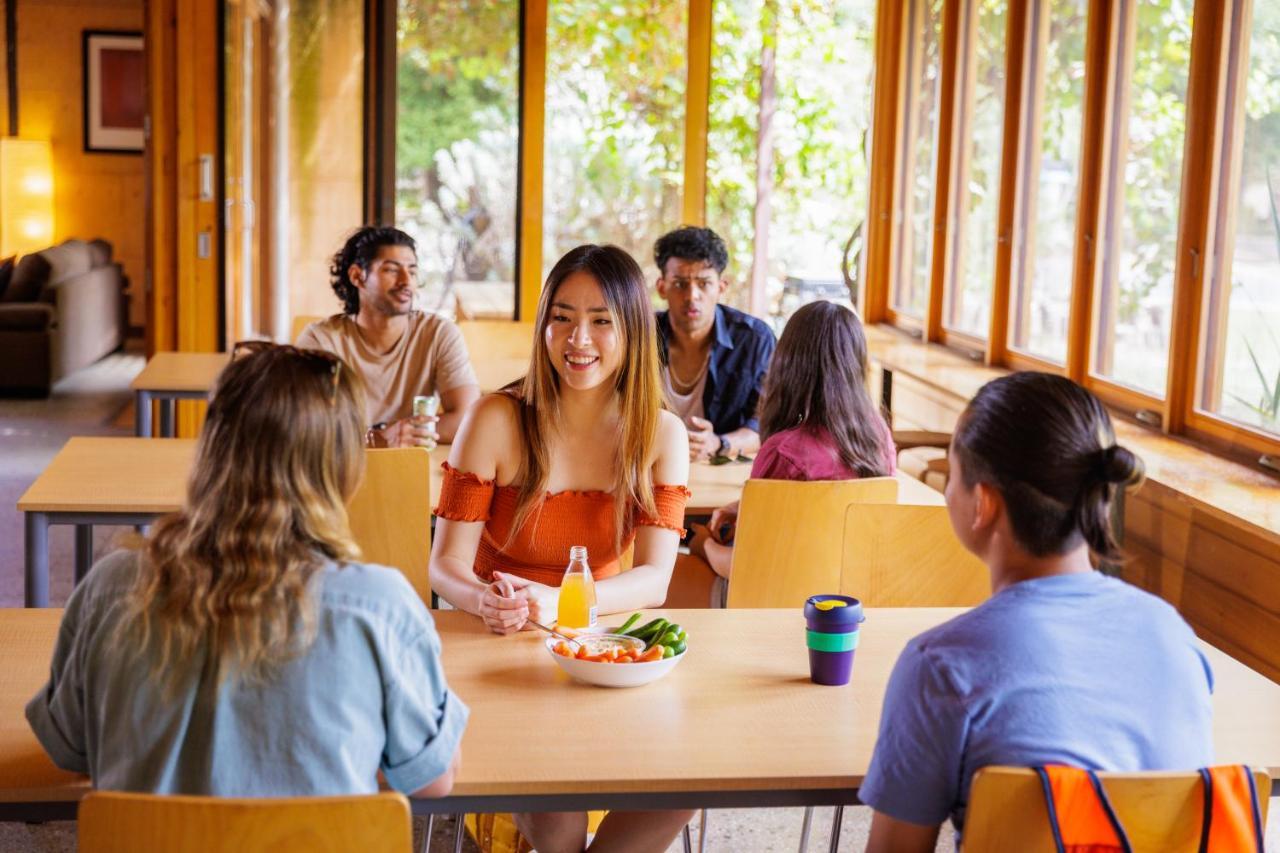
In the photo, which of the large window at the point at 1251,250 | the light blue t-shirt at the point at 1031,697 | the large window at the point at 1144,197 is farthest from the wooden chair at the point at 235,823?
the large window at the point at 1144,197

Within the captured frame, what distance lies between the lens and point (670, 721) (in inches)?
71.3

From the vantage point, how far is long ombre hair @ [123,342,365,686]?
1.40m

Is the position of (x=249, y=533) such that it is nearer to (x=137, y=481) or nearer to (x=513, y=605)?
(x=513, y=605)

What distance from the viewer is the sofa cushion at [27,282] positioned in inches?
345

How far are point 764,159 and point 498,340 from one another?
5.12 ft

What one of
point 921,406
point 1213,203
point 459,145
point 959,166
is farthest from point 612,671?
point 459,145

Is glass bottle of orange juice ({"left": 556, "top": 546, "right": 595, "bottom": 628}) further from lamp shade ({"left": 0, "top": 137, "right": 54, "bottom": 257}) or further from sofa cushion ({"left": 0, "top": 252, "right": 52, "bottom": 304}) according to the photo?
lamp shade ({"left": 0, "top": 137, "right": 54, "bottom": 257})

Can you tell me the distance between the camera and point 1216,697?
200 cm

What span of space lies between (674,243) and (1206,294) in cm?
144

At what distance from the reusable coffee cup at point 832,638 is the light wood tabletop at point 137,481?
1238mm

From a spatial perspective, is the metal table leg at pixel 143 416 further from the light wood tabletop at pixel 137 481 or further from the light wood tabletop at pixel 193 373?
the light wood tabletop at pixel 137 481

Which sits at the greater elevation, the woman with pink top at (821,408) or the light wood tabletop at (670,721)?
the woman with pink top at (821,408)

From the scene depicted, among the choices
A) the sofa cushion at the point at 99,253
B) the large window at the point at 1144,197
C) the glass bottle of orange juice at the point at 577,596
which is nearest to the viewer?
the glass bottle of orange juice at the point at 577,596

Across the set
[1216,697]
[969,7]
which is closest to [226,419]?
[1216,697]
